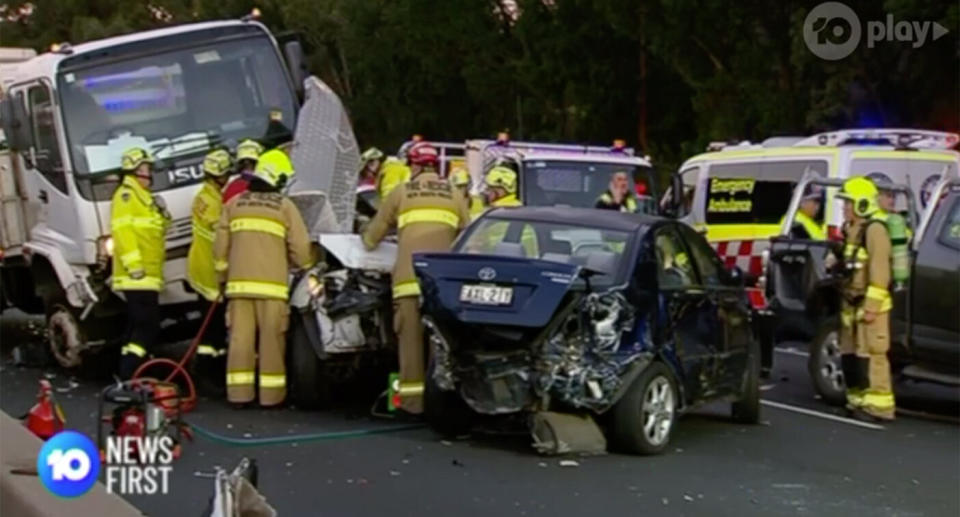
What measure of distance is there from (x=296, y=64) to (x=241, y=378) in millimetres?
2992

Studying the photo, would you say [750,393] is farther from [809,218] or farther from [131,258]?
[131,258]

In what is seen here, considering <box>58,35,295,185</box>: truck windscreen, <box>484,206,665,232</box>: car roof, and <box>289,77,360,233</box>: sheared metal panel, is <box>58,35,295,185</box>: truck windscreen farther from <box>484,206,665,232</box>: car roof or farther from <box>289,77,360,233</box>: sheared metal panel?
<box>484,206,665,232</box>: car roof

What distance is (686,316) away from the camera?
33.9ft

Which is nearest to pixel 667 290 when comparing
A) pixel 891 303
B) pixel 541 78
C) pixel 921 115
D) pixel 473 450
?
pixel 473 450

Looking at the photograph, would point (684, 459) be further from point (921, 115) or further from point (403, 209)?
point (921, 115)

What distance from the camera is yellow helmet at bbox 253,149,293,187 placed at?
11078 millimetres

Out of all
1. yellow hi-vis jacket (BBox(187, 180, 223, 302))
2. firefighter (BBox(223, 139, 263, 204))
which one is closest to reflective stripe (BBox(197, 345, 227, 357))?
yellow hi-vis jacket (BBox(187, 180, 223, 302))

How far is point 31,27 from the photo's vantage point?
45.5 m

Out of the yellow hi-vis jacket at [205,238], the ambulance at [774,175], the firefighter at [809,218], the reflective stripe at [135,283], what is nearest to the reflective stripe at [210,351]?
the yellow hi-vis jacket at [205,238]

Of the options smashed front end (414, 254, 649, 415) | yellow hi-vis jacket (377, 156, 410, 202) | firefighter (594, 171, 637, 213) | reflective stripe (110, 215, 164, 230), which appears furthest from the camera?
yellow hi-vis jacket (377, 156, 410, 202)

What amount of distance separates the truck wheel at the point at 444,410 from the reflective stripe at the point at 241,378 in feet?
4.86

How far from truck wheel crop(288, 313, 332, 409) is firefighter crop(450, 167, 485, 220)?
1519 millimetres

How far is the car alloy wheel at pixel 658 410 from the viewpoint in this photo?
9.75 meters

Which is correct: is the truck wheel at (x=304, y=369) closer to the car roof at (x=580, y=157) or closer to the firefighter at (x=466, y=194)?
the firefighter at (x=466, y=194)
